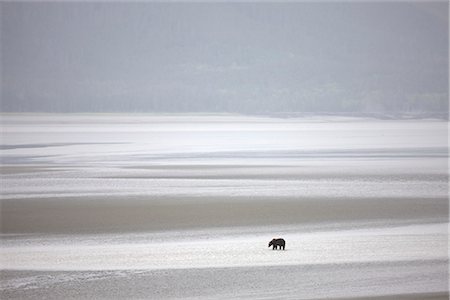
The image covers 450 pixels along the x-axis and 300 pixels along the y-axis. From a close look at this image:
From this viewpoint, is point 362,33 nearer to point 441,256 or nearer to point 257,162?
point 257,162

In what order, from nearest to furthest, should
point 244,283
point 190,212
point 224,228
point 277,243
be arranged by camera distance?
point 244,283
point 277,243
point 224,228
point 190,212

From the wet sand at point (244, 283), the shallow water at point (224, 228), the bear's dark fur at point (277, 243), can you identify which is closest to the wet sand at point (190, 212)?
the shallow water at point (224, 228)

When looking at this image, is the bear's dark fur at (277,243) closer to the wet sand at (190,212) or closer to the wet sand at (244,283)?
the wet sand at (244,283)

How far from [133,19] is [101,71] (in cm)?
2173

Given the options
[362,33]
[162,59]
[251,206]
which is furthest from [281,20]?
[251,206]

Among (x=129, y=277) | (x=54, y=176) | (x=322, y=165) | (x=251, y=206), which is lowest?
(x=129, y=277)

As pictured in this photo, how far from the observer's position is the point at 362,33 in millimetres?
145250

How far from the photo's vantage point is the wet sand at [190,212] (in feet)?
44.0

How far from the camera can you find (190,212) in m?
14.6

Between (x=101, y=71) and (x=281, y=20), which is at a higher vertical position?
(x=281, y=20)

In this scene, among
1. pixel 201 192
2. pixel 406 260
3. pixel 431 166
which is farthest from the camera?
pixel 431 166

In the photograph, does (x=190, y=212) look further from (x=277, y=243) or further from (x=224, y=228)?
(x=277, y=243)

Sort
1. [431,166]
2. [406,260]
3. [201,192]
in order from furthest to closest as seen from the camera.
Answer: [431,166] < [201,192] < [406,260]

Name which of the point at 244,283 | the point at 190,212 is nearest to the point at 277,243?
the point at 244,283
